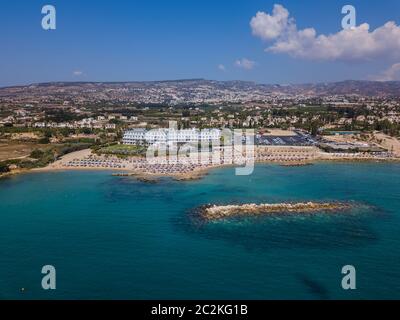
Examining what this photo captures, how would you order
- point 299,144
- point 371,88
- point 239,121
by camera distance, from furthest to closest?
1. point 371,88
2. point 239,121
3. point 299,144

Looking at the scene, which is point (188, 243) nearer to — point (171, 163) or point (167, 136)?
point (171, 163)

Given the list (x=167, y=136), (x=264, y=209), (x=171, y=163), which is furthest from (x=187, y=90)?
(x=264, y=209)

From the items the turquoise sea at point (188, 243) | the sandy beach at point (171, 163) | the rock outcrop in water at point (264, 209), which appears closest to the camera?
the turquoise sea at point (188, 243)

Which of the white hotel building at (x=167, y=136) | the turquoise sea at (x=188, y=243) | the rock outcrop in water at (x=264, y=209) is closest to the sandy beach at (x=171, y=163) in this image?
the turquoise sea at (x=188, y=243)

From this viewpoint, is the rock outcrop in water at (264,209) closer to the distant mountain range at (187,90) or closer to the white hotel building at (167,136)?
the white hotel building at (167,136)

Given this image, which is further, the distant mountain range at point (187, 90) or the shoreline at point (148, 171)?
the distant mountain range at point (187, 90)

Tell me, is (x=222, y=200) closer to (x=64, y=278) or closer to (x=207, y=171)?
(x=207, y=171)

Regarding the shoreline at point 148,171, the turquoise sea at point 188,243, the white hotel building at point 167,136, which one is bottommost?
the turquoise sea at point 188,243
